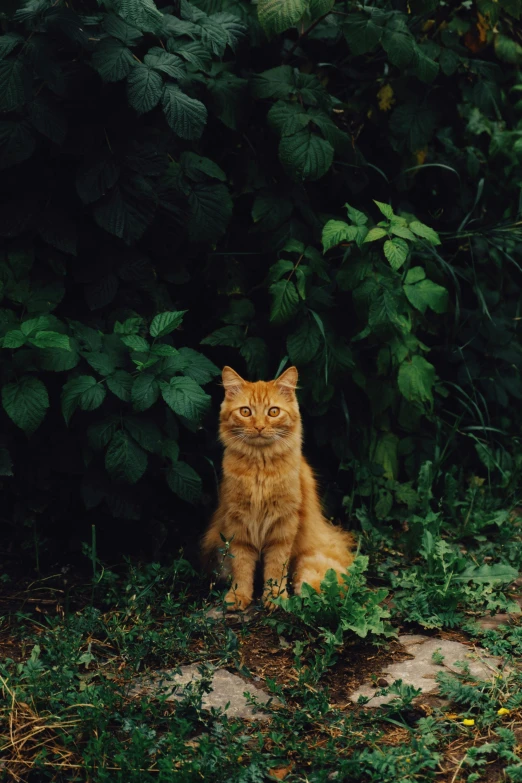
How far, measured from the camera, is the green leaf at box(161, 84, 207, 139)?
3.32m

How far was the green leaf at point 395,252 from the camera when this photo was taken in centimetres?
379

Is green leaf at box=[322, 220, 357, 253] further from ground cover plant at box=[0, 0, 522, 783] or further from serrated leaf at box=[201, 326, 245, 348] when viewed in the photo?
serrated leaf at box=[201, 326, 245, 348]

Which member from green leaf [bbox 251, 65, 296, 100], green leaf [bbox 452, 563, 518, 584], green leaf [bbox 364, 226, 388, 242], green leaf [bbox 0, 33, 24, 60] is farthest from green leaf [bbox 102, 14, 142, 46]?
green leaf [bbox 452, 563, 518, 584]

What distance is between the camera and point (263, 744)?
2.61m

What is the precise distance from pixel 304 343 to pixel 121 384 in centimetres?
95

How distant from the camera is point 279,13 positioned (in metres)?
3.55

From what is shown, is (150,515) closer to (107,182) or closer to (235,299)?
(235,299)

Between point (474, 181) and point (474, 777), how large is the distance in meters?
3.51

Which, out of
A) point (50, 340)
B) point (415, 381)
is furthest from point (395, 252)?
point (50, 340)

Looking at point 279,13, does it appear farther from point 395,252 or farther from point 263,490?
point 263,490

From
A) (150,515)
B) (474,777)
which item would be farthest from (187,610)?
(474,777)

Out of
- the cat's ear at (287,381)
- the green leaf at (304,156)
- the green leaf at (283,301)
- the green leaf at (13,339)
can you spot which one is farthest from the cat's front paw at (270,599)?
the green leaf at (304,156)

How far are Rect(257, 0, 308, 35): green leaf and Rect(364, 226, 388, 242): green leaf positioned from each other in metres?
0.94

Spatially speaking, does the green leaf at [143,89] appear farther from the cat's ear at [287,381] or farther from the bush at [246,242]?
the cat's ear at [287,381]
